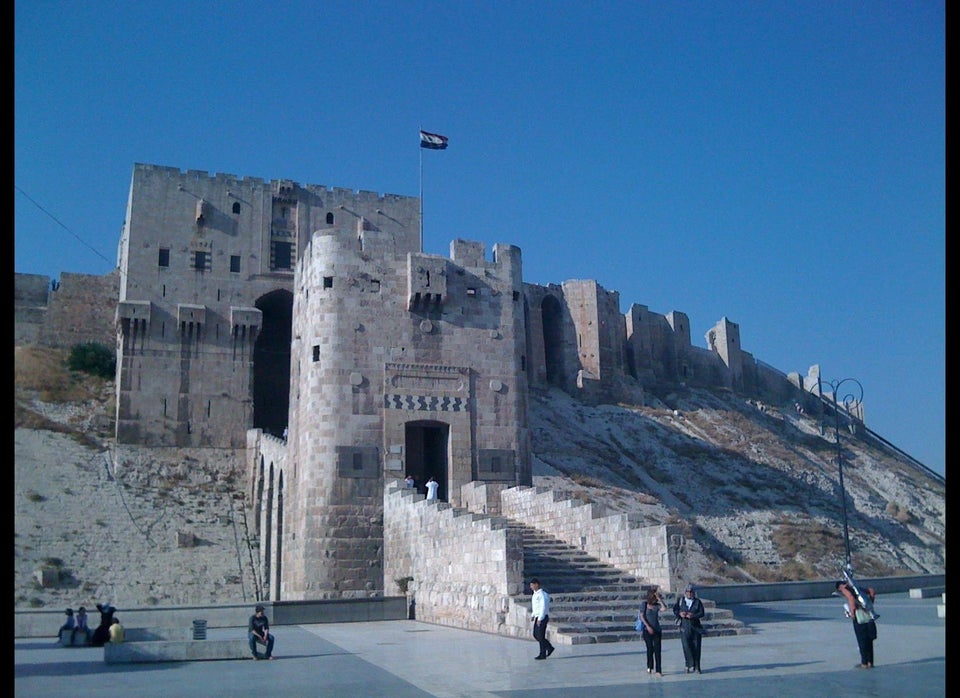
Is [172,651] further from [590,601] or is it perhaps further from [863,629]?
[863,629]

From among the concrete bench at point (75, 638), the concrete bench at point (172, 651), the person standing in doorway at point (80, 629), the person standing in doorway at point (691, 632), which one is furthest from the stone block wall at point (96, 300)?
the person standing in doorway at point (691, 632)

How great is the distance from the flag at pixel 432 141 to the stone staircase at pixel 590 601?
1883cm

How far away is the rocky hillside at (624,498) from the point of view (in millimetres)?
16031

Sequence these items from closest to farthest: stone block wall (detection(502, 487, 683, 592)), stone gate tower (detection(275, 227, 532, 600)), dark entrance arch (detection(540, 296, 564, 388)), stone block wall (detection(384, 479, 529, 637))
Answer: stone block wall (detection(384, 479, 529, 637)), stone block wall (detection(502, 487, 683, 592)), stone gate tower (detection(275, 227, 532, 600)), dark entrance arch (detection(540, 296, 564, 388))

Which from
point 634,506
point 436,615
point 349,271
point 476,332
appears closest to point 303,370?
point 349,271

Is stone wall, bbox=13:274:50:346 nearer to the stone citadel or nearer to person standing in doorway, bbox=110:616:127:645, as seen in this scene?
the stone citadel

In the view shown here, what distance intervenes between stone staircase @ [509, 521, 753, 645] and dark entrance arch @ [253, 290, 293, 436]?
22019mm

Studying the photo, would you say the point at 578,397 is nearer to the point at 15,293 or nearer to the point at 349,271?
the point at 349,271

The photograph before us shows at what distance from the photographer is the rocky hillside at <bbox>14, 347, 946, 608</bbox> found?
16031 millimetres

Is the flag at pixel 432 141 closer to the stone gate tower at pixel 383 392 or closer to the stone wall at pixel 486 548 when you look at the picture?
→ the stone gate tower at pixel 383 392

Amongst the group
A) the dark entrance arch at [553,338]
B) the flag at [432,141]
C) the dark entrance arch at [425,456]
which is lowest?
the dark entrance arch at [425,456]

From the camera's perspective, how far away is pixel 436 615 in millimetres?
19172

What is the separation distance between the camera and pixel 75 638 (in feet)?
28.3

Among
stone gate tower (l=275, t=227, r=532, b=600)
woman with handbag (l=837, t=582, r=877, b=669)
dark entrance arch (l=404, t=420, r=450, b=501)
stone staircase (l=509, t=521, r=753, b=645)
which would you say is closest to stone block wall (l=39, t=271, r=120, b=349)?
stone gate tower (l=275, t=227, r=532, b=600)
